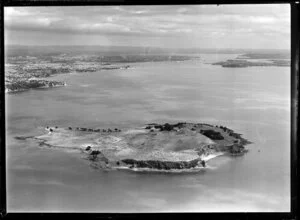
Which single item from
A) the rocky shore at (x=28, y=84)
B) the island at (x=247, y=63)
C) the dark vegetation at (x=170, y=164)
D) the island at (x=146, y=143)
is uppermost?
the island at (x=247, y=63)

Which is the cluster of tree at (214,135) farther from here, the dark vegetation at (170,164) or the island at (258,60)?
the island at (258,60)

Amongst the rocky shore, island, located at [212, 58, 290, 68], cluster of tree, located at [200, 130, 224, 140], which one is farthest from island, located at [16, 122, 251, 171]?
island, located at [212, 58, 290, 68]

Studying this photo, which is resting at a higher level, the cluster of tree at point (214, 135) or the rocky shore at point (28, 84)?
the rocky shore at point (28, 84)

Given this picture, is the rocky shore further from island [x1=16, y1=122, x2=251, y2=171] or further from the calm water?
island [x1=16, y1=122, x2=251, y2=171]

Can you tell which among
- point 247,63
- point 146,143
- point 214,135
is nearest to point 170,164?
point 146,143

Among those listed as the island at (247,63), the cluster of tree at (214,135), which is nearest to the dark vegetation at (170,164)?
the cluster of tree at (214,135)

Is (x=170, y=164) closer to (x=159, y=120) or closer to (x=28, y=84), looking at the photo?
(x=159, y=120)
